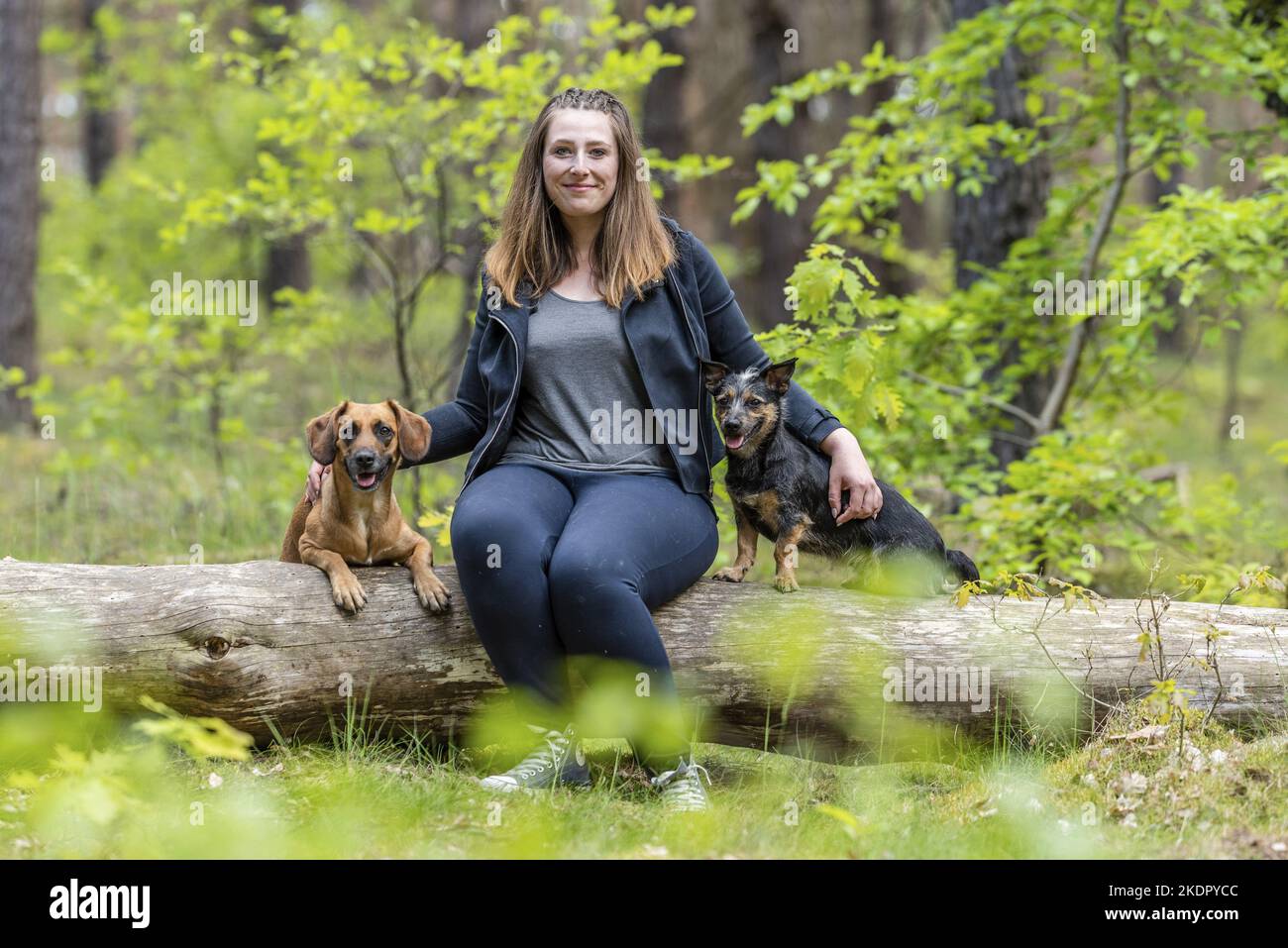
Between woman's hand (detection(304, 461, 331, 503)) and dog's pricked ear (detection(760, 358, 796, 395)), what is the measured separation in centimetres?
164

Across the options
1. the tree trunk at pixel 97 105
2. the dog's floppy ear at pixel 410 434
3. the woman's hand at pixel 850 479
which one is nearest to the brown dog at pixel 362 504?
the dog's floppy ear at pixel 410 434

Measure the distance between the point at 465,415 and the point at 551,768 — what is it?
4.34 feet

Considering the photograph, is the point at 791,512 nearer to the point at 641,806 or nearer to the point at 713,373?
the point at 713,373

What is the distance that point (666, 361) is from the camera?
4113mm

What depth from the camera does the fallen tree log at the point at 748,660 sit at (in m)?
3.88

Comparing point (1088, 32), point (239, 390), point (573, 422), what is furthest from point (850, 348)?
point (239, 390)

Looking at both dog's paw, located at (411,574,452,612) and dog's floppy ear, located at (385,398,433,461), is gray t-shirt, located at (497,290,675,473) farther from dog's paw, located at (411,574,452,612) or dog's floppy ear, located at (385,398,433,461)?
dog's paw, located at (411,574,452,612)

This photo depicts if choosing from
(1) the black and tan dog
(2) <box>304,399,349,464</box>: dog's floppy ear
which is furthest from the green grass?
(2) <box>304,399,349,464</box>: dog's floppy ear

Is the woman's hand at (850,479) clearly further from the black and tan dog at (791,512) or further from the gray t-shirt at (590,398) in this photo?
the gray t-shirt at (590,398)

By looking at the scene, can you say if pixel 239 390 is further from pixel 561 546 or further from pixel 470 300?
pixel 561 546

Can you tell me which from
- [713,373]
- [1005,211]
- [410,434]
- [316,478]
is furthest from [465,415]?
[1005,211]

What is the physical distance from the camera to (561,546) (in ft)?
11.8

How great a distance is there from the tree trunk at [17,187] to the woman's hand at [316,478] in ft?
26.1

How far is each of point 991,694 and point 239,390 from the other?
620 cm
